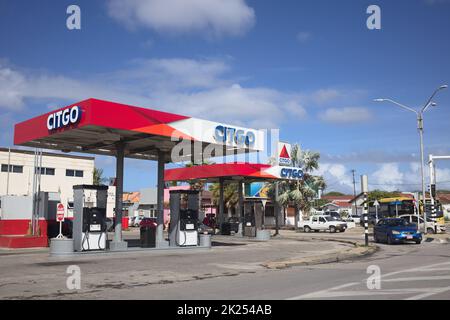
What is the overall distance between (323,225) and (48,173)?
1104 inches

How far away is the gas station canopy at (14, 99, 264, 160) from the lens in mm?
17609

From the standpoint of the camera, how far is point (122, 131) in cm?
1872

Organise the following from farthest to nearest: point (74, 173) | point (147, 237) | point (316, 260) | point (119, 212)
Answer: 1. point (74, 173)
2. point (147, 237)
3. point (119, 212)
4. point (316, 260)

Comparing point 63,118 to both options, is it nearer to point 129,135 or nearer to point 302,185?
point 129,135

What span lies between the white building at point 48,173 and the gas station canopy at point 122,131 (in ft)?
82.2

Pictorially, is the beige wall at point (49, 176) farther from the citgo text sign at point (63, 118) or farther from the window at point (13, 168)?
the citgo text sign at point (63, 118)

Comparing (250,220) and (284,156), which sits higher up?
(284,156)

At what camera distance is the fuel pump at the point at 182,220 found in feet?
72.2

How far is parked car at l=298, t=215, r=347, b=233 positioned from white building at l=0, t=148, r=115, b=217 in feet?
69.9

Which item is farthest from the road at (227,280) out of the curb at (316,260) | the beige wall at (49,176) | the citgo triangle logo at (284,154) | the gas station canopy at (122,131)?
the beige wall at (49,176)

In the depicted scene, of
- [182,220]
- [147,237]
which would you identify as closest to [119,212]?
[147,237]
